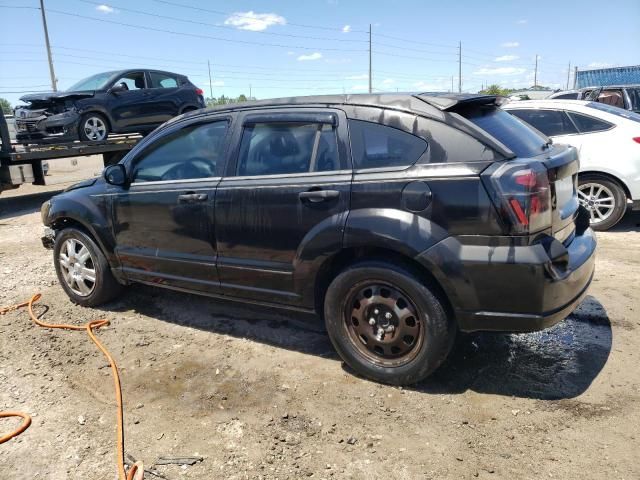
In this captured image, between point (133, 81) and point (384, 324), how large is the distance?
10.0m

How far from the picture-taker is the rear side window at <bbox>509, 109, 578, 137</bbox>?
6.78 metres

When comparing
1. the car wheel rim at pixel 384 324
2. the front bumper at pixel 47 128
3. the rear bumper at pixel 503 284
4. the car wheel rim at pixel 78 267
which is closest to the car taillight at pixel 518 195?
the rear bumper at pixel 503 284

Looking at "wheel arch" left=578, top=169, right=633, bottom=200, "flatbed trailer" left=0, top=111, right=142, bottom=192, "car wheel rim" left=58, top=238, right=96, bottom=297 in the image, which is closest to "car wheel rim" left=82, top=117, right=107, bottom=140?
"flatbed trailer" left=0, top=111, right=142, bottom=192

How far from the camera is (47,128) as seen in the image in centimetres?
1003

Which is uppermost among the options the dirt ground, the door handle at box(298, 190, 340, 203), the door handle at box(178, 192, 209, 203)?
the door handle at box(298, 190, 340, 203)

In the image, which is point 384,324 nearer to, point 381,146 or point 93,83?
point 381,146

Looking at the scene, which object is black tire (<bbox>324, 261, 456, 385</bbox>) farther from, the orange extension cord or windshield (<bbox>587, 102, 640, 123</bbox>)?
windshield (<bbox>587, 102, 640, 123</bbox>)

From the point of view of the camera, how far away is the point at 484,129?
2.93 metres

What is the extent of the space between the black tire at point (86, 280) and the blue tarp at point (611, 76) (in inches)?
1432

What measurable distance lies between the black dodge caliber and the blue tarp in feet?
118

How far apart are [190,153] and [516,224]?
8.27ft

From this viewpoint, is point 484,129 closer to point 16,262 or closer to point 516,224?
point 516,224

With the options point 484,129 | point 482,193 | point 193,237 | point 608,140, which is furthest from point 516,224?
point 608,140

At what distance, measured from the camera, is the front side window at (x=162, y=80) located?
1145 centimetres
